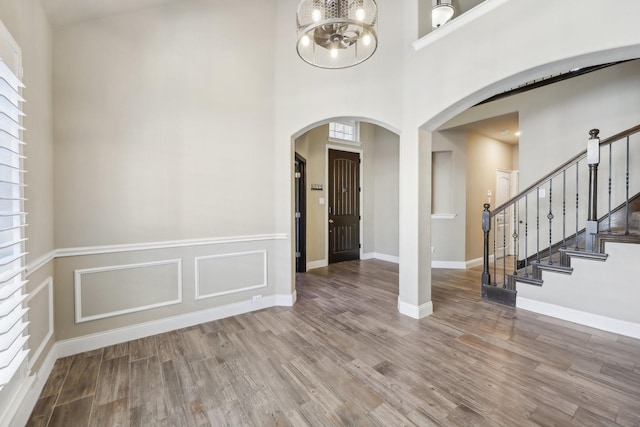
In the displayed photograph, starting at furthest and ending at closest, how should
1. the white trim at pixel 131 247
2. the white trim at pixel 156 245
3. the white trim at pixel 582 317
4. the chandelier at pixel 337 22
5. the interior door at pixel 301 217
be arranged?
the interior door at pixel 301 217 < the white trim at pixel 582 317 < the white trim at pixel 156 245 < the white trim at pixel 131 247 < the chandelier at pixel 337 22

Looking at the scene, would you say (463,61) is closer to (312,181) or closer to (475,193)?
(312,181)

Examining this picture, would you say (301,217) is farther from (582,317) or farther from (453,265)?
(582,317)

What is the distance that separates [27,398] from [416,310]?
325cm

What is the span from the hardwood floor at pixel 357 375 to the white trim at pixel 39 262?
873 millimetres

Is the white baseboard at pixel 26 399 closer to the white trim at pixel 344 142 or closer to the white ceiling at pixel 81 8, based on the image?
the white ceiling at pixel 81 8

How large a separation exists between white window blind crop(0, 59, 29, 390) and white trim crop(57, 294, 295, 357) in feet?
3.41

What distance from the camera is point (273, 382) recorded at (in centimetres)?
207

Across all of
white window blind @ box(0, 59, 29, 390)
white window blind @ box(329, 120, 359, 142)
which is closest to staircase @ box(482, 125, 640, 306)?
white window blind @ box(329, 120, 359, 142)

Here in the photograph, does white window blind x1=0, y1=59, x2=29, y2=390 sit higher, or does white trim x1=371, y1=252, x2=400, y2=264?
white window blind x1=0, y1=59, x2=29, y2=390

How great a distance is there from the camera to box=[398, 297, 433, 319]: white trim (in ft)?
10.4

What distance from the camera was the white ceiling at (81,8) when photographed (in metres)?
2.14

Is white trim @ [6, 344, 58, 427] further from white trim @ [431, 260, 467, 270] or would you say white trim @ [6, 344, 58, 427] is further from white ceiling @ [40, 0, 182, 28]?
white trim @ [431, 260, 467, 270]

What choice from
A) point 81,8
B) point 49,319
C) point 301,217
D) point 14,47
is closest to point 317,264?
point 301,217

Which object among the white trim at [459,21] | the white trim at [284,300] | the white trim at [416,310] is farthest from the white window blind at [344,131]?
the white trim at [416,310]
